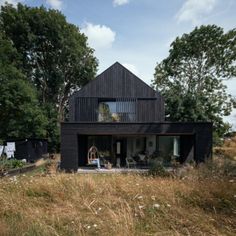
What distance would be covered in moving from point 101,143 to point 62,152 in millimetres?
4274

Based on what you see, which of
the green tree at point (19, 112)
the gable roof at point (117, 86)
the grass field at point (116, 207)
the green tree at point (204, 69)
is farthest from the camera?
the green tree at point (204, 69)

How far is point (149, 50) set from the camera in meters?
21.6

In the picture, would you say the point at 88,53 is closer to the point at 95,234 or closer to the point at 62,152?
the point at 62,152

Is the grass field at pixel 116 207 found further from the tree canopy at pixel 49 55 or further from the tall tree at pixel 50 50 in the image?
the tall tree at pixel 50 50

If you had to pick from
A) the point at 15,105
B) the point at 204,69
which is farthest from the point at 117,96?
the point at 204,69

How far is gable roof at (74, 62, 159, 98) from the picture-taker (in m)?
25.1

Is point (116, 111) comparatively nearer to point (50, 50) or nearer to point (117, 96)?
point (117, 96)

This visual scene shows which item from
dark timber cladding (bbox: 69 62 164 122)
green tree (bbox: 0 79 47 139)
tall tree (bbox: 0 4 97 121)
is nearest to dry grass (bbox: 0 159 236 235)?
dark timber cladding (bbox: 69 62 164 122)

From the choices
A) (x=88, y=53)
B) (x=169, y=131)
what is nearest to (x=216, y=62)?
(x=88, y=53)

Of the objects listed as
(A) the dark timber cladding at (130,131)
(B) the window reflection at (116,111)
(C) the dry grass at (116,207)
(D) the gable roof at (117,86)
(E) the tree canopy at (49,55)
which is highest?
(E) the tree canopy at (49,55)

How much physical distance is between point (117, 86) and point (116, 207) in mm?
20613

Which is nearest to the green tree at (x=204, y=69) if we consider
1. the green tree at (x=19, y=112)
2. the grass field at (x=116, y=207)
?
the green tree at (x=19, y=112)

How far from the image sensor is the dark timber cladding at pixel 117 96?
24562 mm

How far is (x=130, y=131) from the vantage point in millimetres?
20203
